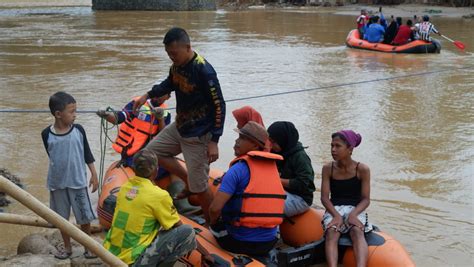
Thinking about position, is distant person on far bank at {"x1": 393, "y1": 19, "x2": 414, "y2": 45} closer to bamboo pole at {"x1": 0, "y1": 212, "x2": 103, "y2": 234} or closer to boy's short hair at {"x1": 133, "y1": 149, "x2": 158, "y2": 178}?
boy's short hair at {"x1": 133, "y1": 149, "x2": 158, "y2": 178}

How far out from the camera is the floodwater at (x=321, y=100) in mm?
6609

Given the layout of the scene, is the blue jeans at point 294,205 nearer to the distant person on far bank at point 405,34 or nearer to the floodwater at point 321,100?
the floodwater at point 321,100

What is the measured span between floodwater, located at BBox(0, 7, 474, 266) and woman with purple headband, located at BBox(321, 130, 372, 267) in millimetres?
985

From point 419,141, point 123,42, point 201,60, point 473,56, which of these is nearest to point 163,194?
point 201,60

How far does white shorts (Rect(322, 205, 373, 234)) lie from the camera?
4.70m

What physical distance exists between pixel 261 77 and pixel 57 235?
10.4 m

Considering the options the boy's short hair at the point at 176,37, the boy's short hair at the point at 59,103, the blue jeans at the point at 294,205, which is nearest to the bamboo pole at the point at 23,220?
the boy's short hair at the point at 59,103

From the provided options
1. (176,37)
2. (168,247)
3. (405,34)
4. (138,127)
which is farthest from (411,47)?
(168,247)

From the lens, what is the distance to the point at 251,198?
4387 millimetres

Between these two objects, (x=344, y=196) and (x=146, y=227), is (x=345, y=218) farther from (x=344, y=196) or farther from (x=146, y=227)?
(x=146, y=227)

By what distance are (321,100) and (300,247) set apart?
760 cm

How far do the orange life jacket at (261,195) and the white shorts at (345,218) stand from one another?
54 cm

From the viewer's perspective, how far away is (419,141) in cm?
920

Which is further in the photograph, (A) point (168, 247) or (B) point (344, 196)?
(B) point (344, 196)
